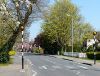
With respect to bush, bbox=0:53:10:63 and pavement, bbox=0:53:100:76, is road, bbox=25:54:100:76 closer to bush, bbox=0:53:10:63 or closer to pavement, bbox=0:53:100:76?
pavement, bbox=0:53:100:76

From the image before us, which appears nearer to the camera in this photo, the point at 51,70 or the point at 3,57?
the point at 51,70

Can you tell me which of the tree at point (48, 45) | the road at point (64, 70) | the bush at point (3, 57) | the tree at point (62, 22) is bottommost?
the road at point (64, 70)

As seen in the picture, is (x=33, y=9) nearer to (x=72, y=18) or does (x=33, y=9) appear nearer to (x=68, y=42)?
(x=72, y=18)

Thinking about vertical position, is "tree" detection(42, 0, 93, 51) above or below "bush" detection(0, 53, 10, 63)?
above

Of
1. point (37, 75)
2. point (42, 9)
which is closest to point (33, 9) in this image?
point (42, 9)

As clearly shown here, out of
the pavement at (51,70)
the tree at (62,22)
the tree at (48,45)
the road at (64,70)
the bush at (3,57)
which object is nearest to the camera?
the pavement at (51,70)

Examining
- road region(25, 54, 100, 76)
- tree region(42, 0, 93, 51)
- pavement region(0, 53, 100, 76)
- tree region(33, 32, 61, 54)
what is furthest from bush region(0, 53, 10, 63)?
tree region(33, 32, 61, 54)

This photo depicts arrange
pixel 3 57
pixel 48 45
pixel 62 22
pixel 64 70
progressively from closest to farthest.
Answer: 1. pixel 64 70
2. pixel 3 57
3. pixel 62 22
4. pixel 48 45

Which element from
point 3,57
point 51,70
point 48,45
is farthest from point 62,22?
point 51,70

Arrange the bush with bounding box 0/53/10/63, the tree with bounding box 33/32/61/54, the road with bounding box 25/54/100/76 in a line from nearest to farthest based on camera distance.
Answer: the road with bounding box 25/54/100/76 < the bush with bounding box 0/53/10/63 < the tree with bounding box 33/32/61/54

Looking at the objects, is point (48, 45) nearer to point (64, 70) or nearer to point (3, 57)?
point (3, 57)

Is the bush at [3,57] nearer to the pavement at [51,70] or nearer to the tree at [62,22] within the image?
the pavement at [51,70]

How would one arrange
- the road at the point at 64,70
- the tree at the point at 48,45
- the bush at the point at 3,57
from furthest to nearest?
the tree at the point at 48,45, the bush at the point at 3,57, the road at the point at 64,70

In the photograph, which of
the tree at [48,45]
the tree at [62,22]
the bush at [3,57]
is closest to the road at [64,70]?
the bush at [3,57]
